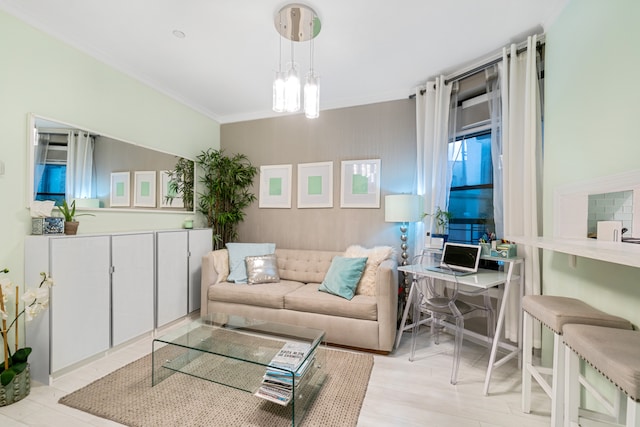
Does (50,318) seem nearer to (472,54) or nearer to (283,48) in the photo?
(283,48)

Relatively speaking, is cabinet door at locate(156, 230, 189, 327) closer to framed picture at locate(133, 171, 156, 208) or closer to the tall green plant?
framed picture at locate(133, 171, 156, 208)

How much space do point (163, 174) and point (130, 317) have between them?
155 centimetres

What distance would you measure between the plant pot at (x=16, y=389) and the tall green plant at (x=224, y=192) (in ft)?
6.87

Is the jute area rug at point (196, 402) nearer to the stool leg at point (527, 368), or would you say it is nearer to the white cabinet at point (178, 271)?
the white cabinet at point (178, 271)

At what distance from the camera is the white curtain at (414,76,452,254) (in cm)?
281

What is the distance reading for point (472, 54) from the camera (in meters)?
2.44

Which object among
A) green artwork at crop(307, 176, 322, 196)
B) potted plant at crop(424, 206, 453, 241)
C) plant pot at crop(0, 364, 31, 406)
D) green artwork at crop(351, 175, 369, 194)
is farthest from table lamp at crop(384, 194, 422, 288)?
Result: plant pot at crop(0, 364, 31, 406)

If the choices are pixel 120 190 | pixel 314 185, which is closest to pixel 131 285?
pixel 120 190

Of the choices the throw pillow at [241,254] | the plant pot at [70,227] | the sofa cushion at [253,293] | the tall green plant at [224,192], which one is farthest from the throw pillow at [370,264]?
the plant pot at [70,227]

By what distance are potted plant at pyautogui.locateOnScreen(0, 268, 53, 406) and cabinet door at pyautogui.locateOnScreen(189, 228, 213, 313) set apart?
1359 mm

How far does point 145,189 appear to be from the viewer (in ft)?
9.50

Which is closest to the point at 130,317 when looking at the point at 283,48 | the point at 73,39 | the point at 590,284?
the point at 73,39

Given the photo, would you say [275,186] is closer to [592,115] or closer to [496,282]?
[496,282]

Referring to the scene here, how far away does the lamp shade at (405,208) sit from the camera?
2.75m
